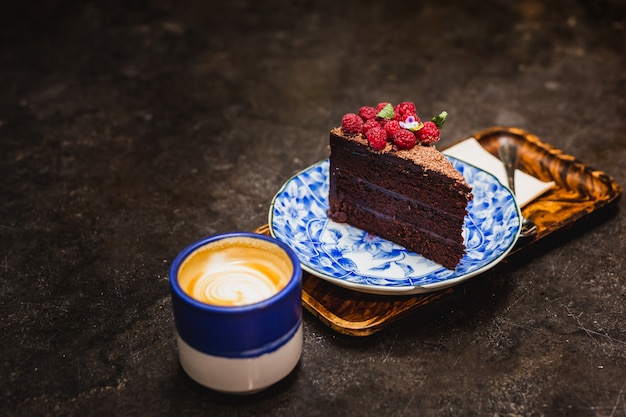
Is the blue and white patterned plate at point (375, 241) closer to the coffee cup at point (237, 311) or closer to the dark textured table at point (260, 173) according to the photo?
the dark textured table at point (260, 173)

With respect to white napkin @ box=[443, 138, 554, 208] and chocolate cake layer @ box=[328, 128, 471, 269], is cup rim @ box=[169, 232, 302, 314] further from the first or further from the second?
white napkin @ box=[443, 138, 554, 208]

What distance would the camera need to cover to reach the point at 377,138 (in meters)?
2.24

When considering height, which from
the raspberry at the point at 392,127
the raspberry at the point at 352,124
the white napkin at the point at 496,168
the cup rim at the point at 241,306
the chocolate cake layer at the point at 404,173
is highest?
the raspberry at the point at 392,127

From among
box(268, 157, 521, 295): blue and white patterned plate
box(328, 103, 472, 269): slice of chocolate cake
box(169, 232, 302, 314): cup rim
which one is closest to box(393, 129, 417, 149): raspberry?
box(328, 103, 472, 269): slice of chocolate cake

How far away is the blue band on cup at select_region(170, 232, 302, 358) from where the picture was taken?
162cm

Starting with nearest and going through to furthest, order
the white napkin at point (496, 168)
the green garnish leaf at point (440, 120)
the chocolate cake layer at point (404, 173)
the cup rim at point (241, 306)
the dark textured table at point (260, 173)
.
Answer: the cup rim at point (241, 306) < the dark textured table at point (260, 173) < the chocolate cake layer at point (404, 173) < the green garnish leaf at point (440, 120) < the white napkin at point (496, 168)

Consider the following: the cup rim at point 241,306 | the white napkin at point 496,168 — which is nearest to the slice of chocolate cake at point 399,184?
the white napkin at point 496,168

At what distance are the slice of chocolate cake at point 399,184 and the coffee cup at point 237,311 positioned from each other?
2.01 feet

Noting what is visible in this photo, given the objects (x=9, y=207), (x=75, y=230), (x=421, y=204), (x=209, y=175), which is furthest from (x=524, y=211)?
(x=9, y=207)

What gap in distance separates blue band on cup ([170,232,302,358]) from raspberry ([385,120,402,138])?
2.30ft

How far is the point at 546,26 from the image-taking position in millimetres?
4277

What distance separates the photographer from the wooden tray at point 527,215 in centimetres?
202

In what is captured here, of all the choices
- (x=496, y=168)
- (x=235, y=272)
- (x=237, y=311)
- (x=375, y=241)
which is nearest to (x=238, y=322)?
(x=237, y=311)

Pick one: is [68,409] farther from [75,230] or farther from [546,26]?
[546,26]
